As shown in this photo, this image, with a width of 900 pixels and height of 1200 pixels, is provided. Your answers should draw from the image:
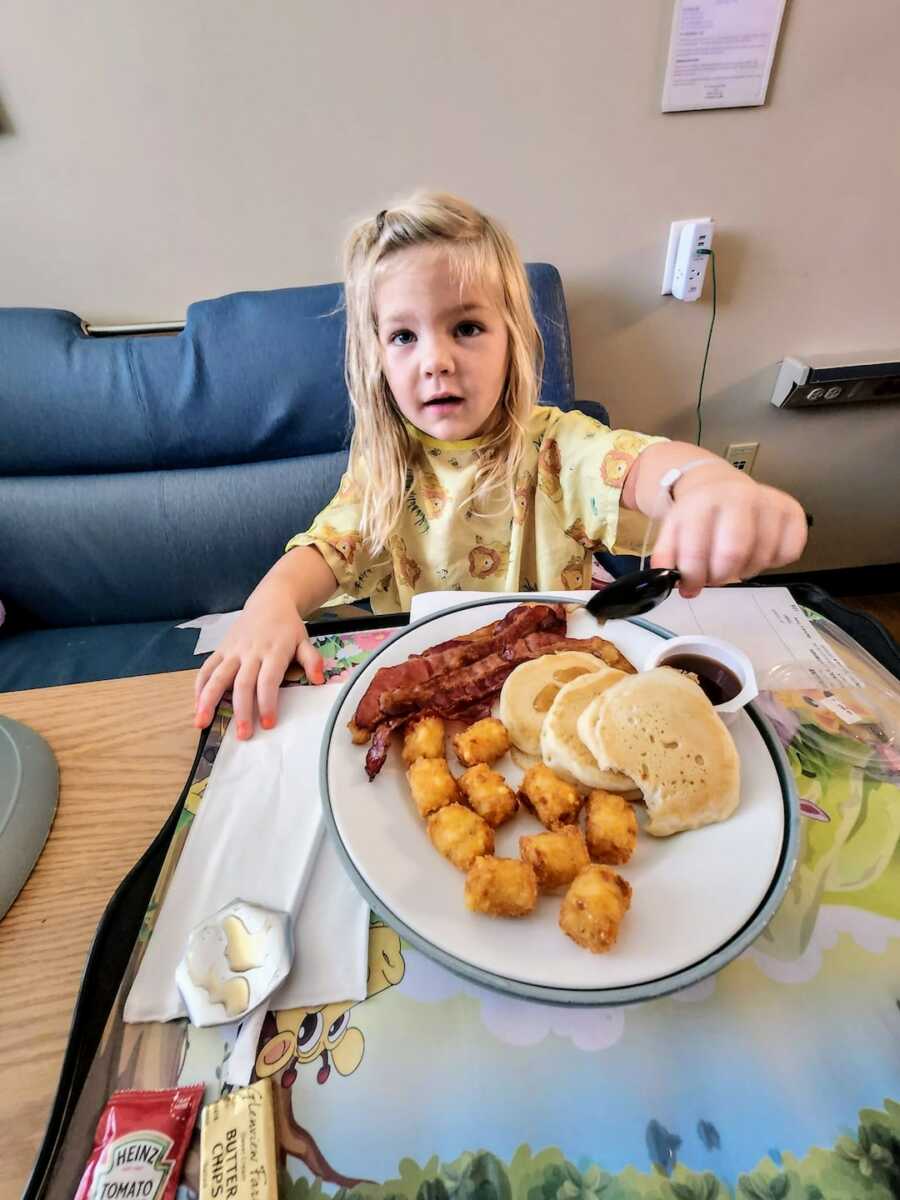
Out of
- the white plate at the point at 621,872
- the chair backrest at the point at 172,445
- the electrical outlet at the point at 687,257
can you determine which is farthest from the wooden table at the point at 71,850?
the electrical outlet at the point at 687,257

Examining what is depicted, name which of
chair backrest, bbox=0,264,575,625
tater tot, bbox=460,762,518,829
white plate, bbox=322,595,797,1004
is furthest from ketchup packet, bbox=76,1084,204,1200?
chair backrest, bbox=0,264,575,625

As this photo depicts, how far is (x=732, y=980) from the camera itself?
0.48 meters

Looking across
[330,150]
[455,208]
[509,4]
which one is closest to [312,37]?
[330,150]

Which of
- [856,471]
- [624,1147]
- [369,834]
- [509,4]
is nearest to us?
[624,1147]

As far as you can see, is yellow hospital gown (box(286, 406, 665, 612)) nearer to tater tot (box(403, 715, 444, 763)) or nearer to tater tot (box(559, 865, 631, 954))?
tater tot (box(403, 715, 444, 763))

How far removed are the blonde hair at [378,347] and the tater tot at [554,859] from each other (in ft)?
2.08

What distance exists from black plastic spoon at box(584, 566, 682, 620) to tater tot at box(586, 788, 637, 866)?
0.71 feet

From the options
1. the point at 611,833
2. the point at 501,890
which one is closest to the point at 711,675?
the point at 611,833

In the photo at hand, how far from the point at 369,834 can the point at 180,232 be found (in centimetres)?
149

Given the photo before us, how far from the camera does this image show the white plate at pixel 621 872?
1.45 feet

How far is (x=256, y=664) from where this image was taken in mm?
767

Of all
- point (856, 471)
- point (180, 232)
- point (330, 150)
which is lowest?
point (856, 471)

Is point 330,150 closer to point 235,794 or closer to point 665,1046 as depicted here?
point 235,794

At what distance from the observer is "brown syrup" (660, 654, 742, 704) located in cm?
65
